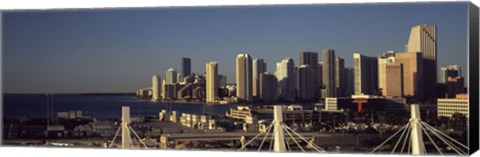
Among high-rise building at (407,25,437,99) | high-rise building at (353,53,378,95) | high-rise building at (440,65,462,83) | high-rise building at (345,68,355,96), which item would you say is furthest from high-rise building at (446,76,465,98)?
high-rise building at (345,68,355,96)

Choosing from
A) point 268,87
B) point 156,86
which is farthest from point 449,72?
point 156,86

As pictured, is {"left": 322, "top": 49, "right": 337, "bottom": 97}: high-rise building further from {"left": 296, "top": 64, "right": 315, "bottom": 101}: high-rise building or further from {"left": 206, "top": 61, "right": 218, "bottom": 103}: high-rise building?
{"left": 206, "top": 61, "right": 218, "bottom": 103}: high-rise building

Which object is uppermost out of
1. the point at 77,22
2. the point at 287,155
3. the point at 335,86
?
the point at 77,22

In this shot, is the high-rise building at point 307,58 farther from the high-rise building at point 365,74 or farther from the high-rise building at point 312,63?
the high-rise building at point 365,74

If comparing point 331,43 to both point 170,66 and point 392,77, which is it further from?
point 170,66

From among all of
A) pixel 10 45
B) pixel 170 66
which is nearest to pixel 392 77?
pixel 170 66
